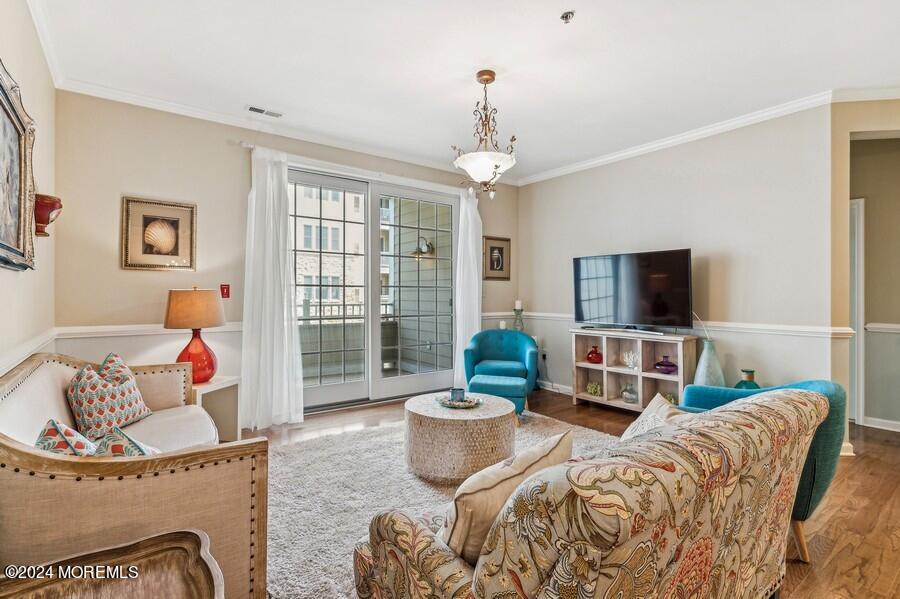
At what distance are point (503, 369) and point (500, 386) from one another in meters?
0.43

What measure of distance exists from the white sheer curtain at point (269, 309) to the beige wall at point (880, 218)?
510 cm

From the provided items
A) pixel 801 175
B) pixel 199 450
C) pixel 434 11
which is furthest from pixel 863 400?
pixel 199 450

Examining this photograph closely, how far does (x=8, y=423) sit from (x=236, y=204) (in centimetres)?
276

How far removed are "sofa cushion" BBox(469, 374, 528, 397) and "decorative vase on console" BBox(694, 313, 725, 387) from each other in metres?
1.46

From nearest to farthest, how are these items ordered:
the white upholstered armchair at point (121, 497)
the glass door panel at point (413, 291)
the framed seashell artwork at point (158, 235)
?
the white upholstered armchair at point (121, 497), the framed seashell artwork at point (158, 235), the glass door panel at point (413, 291)

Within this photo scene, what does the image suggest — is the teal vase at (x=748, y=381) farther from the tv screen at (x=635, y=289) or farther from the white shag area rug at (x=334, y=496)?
the white shag area rug at (x=334, y=496)

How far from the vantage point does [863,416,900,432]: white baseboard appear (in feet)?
12.8

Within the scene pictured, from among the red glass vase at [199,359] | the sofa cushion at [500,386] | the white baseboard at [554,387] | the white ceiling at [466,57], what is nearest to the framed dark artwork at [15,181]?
the white ceiling at [466,57]

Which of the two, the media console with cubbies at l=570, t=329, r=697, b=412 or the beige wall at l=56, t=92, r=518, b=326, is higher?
the beige wall at l=56, t=92, r=518, b=326

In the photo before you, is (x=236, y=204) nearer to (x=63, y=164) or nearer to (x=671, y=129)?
(x=63, y=164)

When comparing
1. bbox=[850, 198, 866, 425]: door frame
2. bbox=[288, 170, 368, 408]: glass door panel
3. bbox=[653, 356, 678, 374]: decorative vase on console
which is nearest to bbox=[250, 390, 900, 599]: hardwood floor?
bbox=[850, 198, 866, 425]: door frame

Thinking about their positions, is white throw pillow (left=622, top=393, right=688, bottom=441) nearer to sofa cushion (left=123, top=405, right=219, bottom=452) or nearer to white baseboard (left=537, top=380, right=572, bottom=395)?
sofa cushion (left=123, top=405, right=219, bottom=452)

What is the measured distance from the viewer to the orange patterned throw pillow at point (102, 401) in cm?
224

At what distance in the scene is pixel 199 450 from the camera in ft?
4.84
